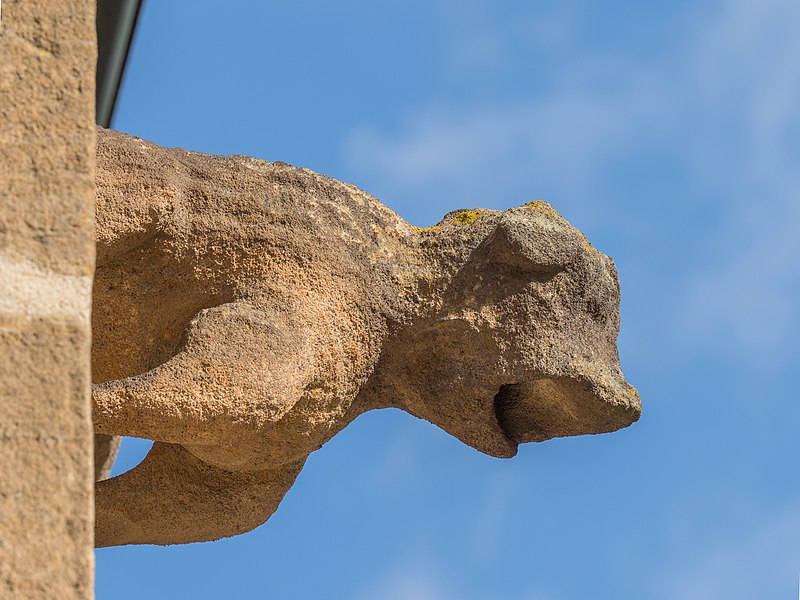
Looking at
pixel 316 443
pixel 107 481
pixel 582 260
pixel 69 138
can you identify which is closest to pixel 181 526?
pixel 107 481

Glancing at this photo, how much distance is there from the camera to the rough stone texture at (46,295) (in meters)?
1.58

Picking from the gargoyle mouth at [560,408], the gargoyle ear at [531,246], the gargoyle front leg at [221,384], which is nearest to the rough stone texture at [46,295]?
the gargoyle front leg at [221,384]

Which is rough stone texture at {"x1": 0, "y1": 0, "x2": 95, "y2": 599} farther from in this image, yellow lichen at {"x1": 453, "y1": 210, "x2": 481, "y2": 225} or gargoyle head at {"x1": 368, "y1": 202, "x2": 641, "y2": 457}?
yellow lichen at {"x1": 453, "y1": 210, "x2": 481, "y2": 225}

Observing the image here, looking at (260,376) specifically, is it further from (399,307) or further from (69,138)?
(69,138)

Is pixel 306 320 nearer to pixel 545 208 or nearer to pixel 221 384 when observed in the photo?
pixel 221 384

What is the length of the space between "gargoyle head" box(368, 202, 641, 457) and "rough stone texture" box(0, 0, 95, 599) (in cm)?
165

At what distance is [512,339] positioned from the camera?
3.32 m

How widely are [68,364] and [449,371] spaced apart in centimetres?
183

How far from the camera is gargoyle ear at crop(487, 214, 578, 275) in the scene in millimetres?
3332

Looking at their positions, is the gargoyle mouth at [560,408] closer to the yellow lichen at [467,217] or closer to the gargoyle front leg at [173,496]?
the yellow lichen at [467,217]

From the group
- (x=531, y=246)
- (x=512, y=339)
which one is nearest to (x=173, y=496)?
(x=512, y=339)

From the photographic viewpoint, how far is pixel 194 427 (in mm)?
3012

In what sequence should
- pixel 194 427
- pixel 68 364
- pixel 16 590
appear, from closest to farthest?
pixel 16 590
pixel 68 364
pixel 194 427

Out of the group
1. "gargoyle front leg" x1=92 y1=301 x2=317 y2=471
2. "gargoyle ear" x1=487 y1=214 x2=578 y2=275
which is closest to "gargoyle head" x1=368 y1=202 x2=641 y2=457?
"gargoyle ear" x1=487 y1=214 x2=578 y2=275
